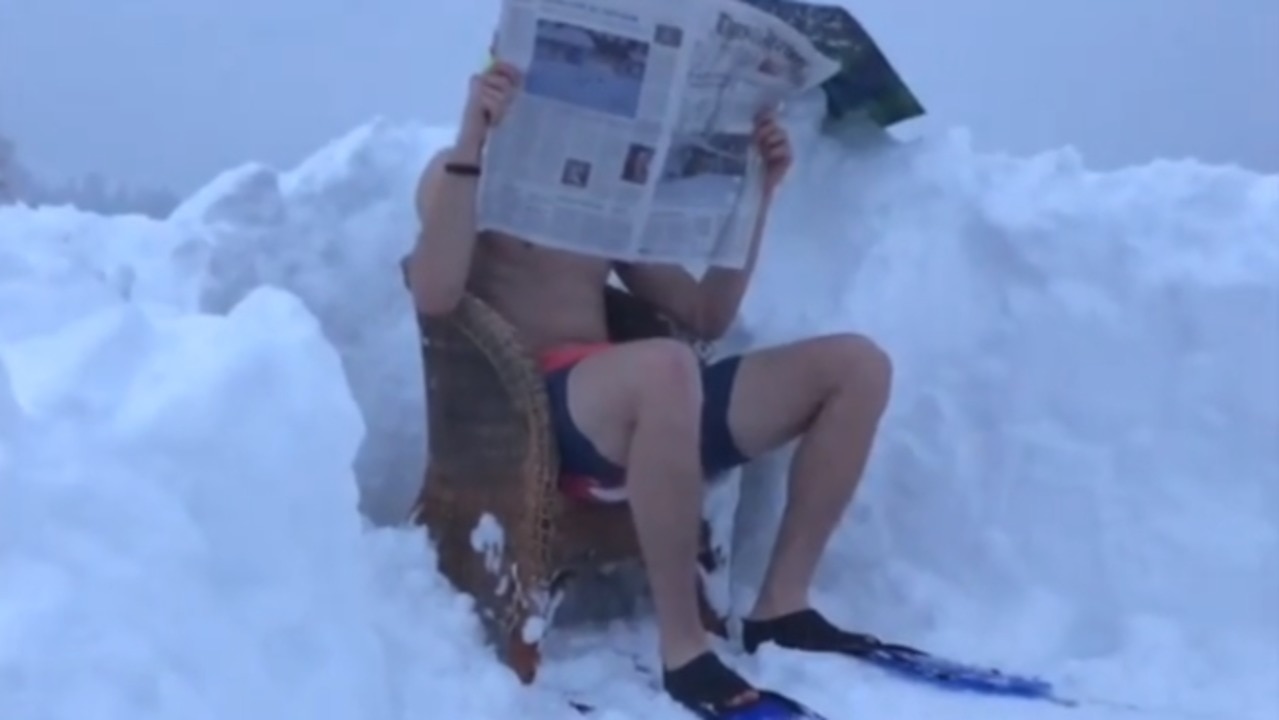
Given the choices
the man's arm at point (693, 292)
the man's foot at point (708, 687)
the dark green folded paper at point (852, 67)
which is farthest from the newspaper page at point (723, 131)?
the man's foot at point (708, 687)

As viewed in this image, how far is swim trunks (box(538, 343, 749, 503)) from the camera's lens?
249 cm

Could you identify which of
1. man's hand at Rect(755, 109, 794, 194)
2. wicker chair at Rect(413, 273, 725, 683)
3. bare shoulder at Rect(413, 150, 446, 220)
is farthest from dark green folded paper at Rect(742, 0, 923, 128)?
wicker chair at Rect(413, 273, 725, 683)

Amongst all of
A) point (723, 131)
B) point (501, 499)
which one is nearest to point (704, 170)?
point (723, 131)

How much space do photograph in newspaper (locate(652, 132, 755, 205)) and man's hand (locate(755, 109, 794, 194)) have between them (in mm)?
18

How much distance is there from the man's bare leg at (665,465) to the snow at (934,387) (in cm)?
12

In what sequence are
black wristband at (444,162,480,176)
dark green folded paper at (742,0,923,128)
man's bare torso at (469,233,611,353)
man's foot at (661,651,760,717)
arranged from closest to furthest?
1. man's foot at (661,651,760,717)
2. black wristband at (444,162,480,176)
3. man's bare torso at (469,233,611,353)
4. dark green folded paper at (742,0,923,128)

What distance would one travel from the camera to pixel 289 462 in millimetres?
2012

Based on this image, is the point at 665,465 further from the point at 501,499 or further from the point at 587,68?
the point at 587,68

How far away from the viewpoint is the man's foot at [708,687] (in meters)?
2.31

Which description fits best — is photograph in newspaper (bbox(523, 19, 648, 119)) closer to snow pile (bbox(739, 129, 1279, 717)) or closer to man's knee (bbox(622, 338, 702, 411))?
man's knee (bbox(622, 338, 702, 411))

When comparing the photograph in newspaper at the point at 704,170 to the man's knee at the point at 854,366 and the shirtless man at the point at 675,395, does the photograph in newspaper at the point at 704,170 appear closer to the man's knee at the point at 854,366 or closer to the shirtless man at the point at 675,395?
the shirtless man at the point at 675,395

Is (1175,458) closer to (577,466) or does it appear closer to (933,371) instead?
(933,371)

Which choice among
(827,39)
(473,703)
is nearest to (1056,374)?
(827,39)

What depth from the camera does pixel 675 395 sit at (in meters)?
2.38
